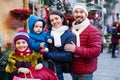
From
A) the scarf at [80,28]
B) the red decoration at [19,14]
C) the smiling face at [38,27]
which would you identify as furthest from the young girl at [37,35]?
the red decoration at [19,14]

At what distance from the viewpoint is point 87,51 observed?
5.09 m

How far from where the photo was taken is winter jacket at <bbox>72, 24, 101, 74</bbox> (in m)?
5.10

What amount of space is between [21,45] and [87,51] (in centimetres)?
87

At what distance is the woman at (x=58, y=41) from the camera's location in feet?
16.4

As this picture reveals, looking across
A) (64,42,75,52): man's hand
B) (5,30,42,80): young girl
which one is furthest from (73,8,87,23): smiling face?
(5,30,42,80): young girl

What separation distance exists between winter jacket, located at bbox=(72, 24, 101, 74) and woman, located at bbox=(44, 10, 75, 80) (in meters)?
0.14

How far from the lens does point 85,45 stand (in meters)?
5.20

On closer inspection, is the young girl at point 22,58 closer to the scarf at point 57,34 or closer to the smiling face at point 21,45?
the smiling face at point 21,45

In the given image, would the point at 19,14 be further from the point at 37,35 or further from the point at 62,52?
the point at 62,52

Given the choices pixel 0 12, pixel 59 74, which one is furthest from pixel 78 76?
pixel 0 12

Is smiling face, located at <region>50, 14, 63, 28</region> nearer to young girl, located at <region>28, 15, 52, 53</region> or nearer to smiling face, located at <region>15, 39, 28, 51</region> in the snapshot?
young girl, located at <region>28, 15, 52, 53</region>

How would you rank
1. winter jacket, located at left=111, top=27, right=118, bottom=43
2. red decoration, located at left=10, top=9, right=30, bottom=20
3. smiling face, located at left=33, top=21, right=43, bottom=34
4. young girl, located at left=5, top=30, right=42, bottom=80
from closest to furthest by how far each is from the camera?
young girl, located at left=5, top=30, right=42, bottom=80, smiling face, located at left=33, top=21, right=43, bottom=34, red decoration, located at left=10, top=9, right=30, bottom=20, winter jacket, located at left=111, top=27, right=118, bottom=43

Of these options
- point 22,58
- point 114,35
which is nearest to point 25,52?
point 22,58

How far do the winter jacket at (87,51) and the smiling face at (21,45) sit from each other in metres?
0.66
